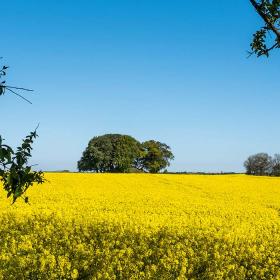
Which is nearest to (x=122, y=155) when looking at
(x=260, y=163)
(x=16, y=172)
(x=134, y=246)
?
(x=260, y=163)

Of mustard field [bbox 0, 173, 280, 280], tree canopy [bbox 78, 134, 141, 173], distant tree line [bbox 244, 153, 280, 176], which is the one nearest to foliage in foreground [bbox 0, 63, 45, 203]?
mustard field [bbox 0, 173, 280, 280]

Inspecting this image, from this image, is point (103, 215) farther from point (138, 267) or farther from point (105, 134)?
point (105, 134)

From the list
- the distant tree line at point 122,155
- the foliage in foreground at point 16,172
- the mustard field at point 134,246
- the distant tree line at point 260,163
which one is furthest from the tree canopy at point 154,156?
the foliage in foreground at point 16,172

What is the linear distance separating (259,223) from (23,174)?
10205 mm

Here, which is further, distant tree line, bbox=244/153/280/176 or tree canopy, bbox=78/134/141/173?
distant tree line, bbox=244/153/280/176

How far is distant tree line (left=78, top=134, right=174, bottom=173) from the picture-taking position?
8281 centimetres

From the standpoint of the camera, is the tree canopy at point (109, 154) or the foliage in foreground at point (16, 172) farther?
the tree canopy at point (109, 154)

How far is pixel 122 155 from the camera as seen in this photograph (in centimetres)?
8481

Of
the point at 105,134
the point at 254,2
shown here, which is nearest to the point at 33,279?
the point at 254,2

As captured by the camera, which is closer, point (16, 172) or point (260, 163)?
point (16, 172)

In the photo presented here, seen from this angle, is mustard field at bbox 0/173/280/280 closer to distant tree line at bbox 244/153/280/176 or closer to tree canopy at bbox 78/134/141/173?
tree canopy at bbox 78/134/141/173

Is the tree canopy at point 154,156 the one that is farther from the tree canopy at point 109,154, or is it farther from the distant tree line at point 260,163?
the distant tree line at point 260,163

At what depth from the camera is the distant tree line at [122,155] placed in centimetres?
8281

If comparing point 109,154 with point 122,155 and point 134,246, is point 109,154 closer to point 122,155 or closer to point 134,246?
point 122,155
